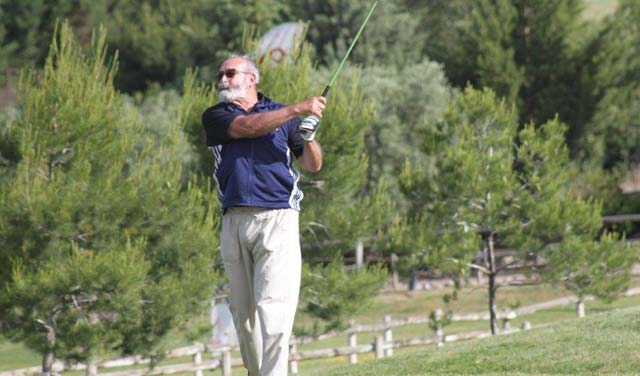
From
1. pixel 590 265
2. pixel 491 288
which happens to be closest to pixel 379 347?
pixel 491 288

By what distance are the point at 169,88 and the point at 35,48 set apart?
270 inches

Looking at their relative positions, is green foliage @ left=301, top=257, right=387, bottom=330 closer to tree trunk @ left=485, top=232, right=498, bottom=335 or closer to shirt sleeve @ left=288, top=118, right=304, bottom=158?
tree trunk @ left=485, top=232, right=498, bottom=335

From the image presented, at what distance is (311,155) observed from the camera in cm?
671

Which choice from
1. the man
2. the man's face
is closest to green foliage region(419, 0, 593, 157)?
the man's face

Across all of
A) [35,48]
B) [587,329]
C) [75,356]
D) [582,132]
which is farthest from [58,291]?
[35,48]

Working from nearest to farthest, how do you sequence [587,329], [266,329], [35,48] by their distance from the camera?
[266,329] → [587,329] → [35,48]

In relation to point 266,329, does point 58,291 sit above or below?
below

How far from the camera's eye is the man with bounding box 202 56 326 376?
6.64 metres

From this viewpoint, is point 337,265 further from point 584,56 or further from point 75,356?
point 584,56

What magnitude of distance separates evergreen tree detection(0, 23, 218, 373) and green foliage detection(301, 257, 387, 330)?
243 cm

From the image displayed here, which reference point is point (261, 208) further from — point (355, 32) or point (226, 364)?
point (355, 32)

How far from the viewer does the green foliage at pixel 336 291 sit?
21750mm

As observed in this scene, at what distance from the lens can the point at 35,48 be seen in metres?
51.5

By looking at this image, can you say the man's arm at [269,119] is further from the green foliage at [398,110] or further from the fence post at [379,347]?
the green foliage at [398,110]
